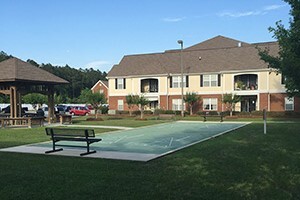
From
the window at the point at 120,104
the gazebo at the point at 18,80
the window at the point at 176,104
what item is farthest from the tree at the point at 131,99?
the gazebo at the point at 18,80

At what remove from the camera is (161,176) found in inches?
313

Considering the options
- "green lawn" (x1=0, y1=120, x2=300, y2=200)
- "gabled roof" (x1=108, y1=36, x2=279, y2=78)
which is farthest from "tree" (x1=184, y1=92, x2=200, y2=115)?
"green lawn" (x1=0, y1=120, x2=300, y2=200)

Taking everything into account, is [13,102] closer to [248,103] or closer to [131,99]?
[131,99]

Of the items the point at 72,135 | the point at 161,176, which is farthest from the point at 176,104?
the point at 161,176

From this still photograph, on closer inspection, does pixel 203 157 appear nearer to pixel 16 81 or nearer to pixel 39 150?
pixel 39 150

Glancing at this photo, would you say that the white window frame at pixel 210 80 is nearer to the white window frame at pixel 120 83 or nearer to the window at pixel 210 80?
the window at pixel 210 80

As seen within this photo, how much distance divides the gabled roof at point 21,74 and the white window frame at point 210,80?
71.2 feet

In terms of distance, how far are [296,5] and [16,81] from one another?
19.3 meters

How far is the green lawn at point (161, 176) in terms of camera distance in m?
6.50

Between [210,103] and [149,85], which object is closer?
[210,103]

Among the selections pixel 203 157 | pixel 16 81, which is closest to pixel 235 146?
pixel 203 157

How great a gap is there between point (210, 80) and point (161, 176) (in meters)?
38.4

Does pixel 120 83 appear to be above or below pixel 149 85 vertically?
above

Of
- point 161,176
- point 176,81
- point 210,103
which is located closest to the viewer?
point 161,176
